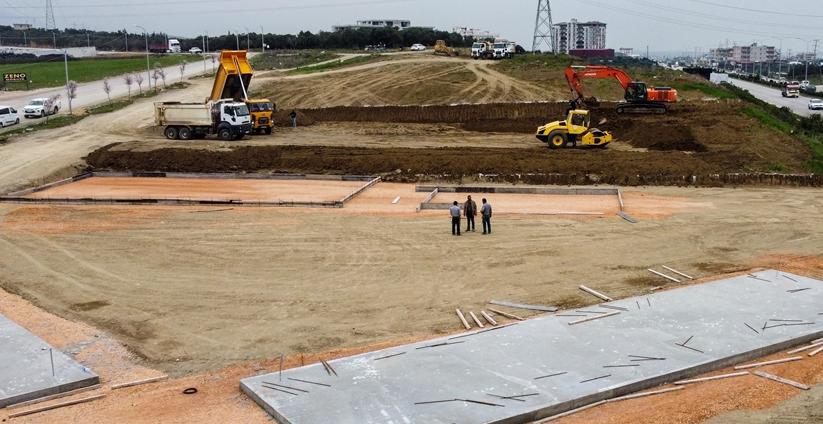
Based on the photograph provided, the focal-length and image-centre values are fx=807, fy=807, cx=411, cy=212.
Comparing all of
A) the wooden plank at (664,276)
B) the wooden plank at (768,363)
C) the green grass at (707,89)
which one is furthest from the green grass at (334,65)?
the wooden plank at (768,363)

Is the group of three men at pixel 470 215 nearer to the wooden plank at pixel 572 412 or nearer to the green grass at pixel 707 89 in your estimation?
the wooden plank at pixel 572 412

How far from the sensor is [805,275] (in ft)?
66.3

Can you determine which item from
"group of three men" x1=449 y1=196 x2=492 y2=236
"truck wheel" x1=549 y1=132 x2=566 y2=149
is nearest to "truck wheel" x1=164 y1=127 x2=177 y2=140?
"truck wheel" x1=549 y1=132 x2=566 y2=149

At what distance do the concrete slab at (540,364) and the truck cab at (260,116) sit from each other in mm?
30038

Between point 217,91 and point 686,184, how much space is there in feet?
87.0

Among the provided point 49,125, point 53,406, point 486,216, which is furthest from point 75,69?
point 53,406

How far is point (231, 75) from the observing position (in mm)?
45281

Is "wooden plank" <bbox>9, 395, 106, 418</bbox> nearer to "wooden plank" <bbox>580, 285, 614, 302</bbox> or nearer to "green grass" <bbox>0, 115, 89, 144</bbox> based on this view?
"wooden plank" <bbox>580, 285, 614, 302</bbox>

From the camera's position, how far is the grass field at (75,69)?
72.3 m

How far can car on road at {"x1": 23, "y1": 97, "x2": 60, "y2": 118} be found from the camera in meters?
49.8

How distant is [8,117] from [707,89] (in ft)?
147

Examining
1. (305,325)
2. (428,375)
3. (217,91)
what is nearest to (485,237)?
(305,325)

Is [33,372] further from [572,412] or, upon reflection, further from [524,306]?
[524,306]

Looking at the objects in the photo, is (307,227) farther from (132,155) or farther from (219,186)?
(132,155)
